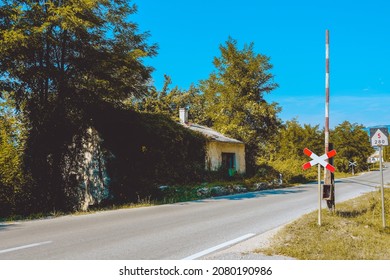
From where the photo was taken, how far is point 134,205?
566 inches

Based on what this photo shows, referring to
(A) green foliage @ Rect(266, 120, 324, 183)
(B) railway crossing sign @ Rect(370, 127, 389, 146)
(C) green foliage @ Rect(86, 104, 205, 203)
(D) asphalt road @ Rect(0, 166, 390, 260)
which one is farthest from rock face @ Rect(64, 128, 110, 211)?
(A) green foliage @ Rect(266, 120, 324, 183)

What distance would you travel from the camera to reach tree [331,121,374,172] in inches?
2264

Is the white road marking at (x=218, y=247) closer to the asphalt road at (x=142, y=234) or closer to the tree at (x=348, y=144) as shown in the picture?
the asphalt road at (x=142, y=234)

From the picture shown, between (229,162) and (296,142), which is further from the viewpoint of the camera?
(296,142)

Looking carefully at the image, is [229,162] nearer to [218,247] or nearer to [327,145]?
[327,145]

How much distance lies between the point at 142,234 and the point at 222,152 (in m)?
21.4

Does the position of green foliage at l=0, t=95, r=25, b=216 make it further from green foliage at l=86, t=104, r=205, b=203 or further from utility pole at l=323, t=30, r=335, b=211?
utility pole at l=323, t=30, r=335, b=211

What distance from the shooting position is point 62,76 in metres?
15.6

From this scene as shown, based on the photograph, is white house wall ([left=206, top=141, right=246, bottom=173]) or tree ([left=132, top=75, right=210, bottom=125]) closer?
white house wall ([left=206, top=141, right=246, bottom=173])

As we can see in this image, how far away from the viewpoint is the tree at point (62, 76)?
571 inches

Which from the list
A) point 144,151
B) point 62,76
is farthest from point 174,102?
point 62,76

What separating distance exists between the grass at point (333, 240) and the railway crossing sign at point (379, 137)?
2226 millimetres

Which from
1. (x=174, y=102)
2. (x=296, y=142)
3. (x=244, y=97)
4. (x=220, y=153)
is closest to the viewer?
(x=220, y=153)

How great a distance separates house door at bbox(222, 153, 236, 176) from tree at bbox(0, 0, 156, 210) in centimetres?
1374
